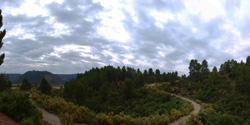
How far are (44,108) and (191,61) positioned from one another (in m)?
54.0

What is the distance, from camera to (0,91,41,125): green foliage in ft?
30.4

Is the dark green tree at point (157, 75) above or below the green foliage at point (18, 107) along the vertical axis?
above

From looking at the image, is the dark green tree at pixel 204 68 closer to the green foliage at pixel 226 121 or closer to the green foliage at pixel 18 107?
the green foliage at pixel 226 121

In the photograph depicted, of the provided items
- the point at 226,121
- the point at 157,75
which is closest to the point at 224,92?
the point at 226,121

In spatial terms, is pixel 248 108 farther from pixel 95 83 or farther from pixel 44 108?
pixel 95 83

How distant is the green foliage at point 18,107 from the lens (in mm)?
9273

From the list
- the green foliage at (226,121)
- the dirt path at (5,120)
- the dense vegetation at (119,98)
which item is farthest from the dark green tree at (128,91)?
the dirt path at (5,120)

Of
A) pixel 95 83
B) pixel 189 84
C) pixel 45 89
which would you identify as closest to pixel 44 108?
pixel 45 89

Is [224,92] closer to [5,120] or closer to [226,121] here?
[226,121]

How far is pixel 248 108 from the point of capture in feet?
70.6

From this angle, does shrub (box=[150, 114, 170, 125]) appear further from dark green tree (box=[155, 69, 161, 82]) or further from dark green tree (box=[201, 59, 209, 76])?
dark green tree (box=[155, 69, 161, 82])

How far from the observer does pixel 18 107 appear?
957cm

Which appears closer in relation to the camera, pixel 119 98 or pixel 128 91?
pixel 128 91

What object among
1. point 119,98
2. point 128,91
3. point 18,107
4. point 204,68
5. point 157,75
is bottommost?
point 119,98
